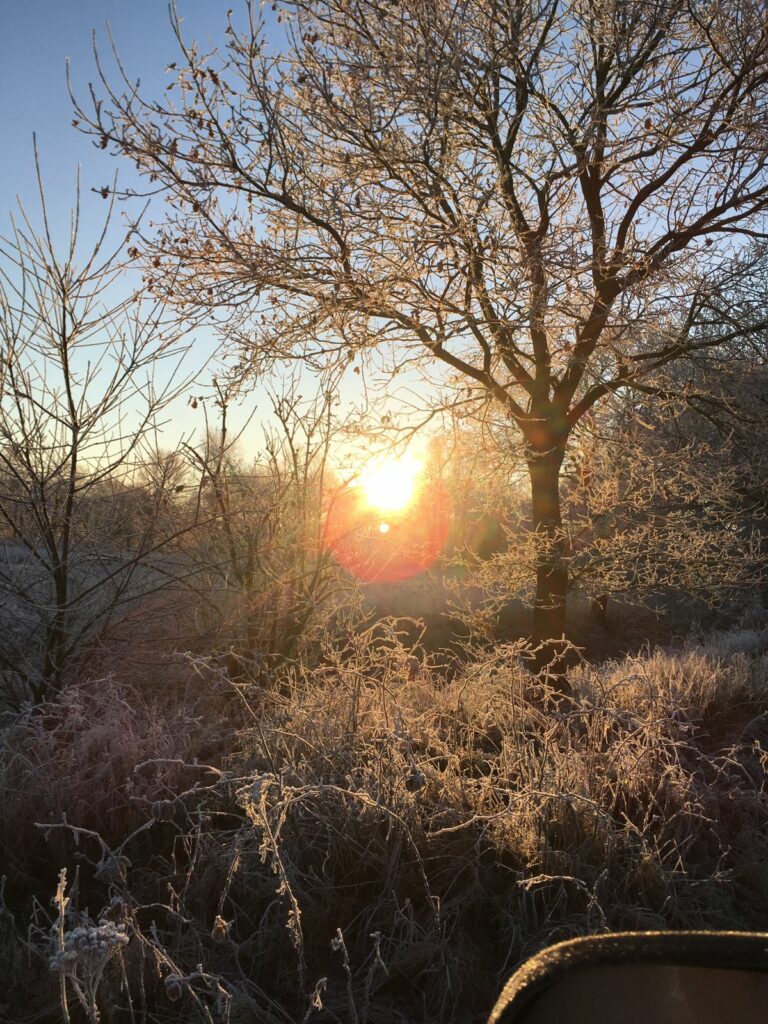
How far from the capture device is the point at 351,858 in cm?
328

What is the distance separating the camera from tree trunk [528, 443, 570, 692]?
8.77m

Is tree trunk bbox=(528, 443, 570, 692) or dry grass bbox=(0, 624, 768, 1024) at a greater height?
tree trunk bbox=(528, 443, 570, 692)

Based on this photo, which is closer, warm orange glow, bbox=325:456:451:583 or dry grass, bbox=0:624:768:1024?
dry grass, bbox=0:624:768:1024

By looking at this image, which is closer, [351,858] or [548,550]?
[351,858]

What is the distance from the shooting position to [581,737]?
436 cm

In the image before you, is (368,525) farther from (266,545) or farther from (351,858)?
(351,858)

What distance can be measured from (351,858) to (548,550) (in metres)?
6.10

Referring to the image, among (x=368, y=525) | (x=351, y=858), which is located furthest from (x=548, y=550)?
(x=351, y=858)

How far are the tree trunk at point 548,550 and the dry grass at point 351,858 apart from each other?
14.5 ft

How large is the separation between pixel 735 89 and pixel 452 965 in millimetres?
6430

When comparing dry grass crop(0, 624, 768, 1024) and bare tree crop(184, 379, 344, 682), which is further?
bare tree crop(184, 379, 344, 682)

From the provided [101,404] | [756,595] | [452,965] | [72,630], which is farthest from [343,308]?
[756,595]

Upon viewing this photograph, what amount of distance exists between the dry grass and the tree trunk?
174 inches

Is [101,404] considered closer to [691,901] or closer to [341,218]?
[341,218]
